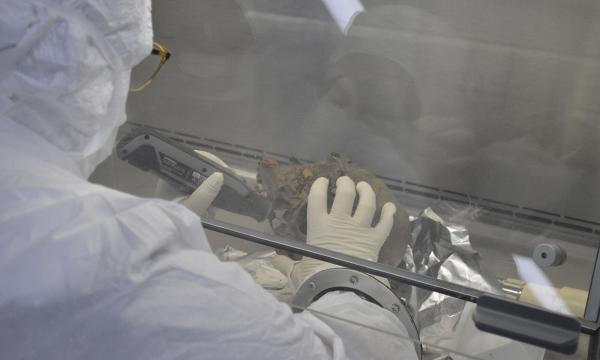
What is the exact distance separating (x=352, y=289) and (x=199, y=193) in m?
0.32

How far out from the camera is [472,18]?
46.7 inches

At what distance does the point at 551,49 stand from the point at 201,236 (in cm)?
72

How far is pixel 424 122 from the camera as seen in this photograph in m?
1.24

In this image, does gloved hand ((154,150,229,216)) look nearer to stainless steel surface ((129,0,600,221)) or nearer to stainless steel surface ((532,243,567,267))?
stainless steel surface ((129,0,600,221))

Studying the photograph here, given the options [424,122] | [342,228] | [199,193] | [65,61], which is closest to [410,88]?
[424,122]

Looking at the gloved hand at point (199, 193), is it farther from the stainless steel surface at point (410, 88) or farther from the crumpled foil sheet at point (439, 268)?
the crumpled foil sheet at point (439, 268)

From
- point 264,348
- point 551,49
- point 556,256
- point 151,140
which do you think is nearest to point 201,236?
point 264,348

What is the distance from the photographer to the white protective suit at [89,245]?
68 centimetres

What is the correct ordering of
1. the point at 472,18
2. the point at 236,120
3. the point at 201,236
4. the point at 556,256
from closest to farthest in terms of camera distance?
the point at 201,236
the point at 556,256
the point at 472,18
the point at 236,120

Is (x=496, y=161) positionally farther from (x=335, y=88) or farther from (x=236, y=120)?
(x=236, y=120)

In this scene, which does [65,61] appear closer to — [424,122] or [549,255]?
[424,122]

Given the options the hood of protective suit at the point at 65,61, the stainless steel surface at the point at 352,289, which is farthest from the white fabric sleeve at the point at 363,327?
the hood of protective suit at the point at 65,61

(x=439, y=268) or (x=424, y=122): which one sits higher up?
(x=424, y=122)

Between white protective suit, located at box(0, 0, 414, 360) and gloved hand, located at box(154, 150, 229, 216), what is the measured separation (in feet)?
0.95
